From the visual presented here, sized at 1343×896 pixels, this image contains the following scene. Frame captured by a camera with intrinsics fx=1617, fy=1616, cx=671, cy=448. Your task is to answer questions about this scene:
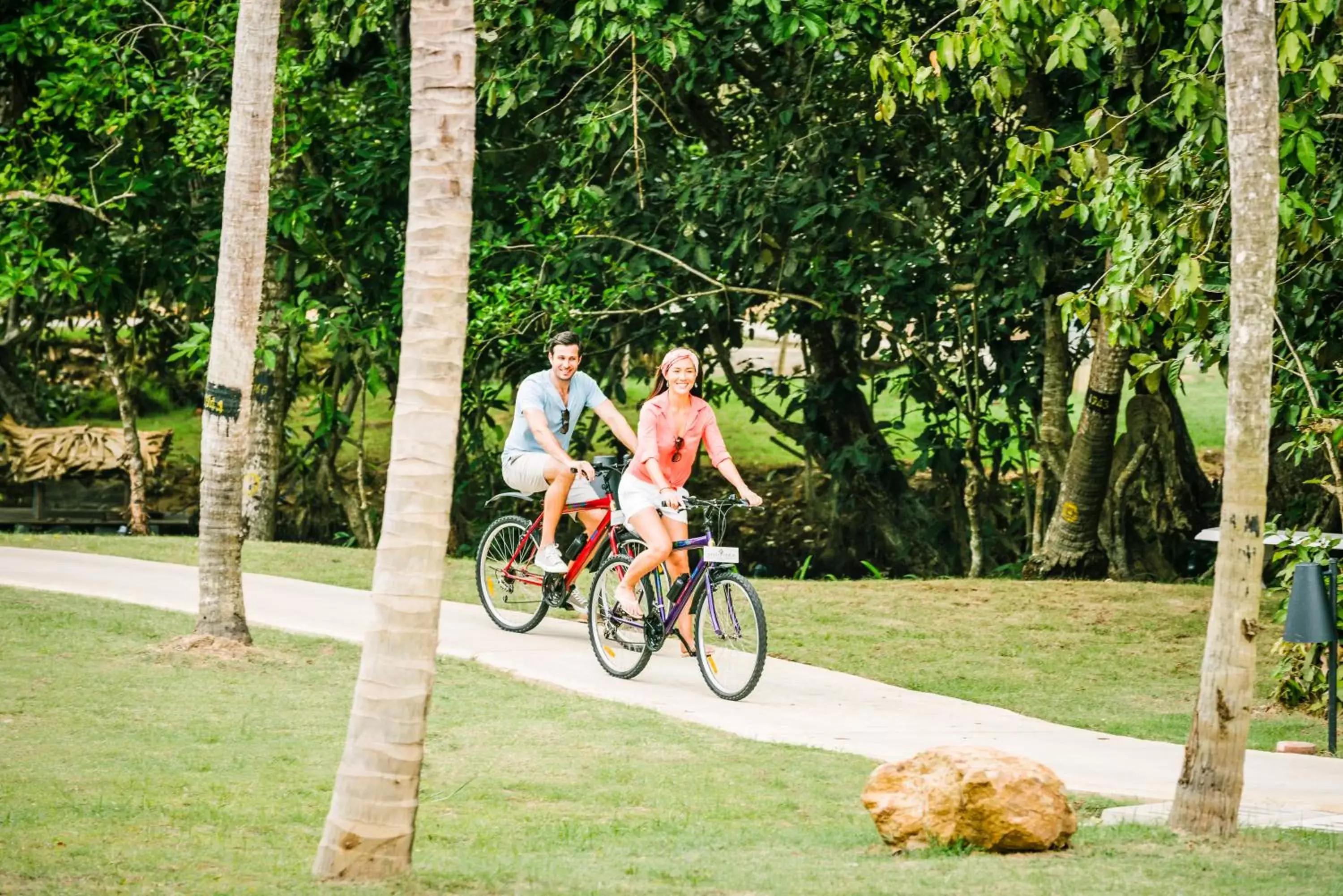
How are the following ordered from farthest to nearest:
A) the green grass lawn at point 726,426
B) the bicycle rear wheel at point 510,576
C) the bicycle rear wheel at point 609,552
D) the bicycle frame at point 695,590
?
1. the green grass lawn at point 726,426
2. the bicycle rear wheel at point 510,576
3. the bicycle rear wheel at point 609,552
4. the bicycle frame at point 695,590

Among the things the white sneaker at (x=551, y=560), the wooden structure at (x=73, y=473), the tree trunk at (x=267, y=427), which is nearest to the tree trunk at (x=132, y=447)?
the wooden structure at (x=73, y=473)

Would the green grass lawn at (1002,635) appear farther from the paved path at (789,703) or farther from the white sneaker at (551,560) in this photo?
the white sneaker at (551,560)

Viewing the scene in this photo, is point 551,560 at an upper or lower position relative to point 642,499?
lower

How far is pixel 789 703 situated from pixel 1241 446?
400 centimetres

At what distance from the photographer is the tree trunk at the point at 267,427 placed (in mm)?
17281

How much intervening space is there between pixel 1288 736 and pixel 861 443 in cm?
957

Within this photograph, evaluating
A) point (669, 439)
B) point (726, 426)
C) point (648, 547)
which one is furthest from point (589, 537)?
point (726, 426)

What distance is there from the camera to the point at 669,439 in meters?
9.95

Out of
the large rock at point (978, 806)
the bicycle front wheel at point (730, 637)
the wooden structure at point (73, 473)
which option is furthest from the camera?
the wooden structure at point (73, 473)

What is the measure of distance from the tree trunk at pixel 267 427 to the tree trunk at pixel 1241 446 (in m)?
12.2

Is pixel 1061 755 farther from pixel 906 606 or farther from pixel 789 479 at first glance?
pixel 789 479

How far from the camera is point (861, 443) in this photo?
731 inches

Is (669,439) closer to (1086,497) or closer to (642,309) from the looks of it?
(642,309)

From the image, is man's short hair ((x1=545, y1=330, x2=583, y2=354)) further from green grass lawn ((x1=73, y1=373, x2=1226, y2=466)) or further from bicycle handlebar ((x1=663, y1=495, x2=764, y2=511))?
green grass lawn ((x1=73, y1=373, x2=1226, y2=466))
